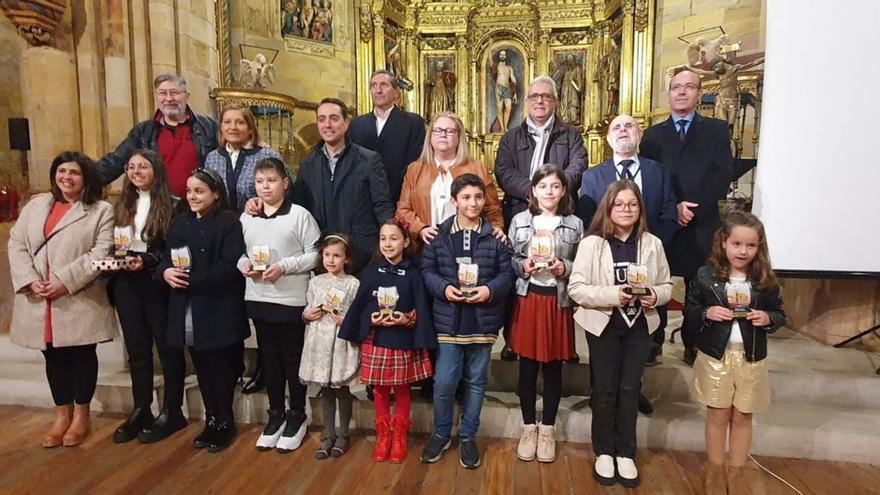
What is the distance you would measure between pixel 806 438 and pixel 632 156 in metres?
1.95

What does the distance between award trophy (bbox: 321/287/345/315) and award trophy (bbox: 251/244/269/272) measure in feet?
1.20

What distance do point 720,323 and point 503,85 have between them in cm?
841

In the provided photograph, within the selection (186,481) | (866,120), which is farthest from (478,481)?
(866,120)

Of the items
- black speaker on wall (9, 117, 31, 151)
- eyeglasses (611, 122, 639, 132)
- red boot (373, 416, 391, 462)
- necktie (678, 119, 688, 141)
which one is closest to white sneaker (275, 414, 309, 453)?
red boot (373, 416, 391, 462)

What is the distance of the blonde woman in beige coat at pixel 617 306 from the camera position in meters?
2.49

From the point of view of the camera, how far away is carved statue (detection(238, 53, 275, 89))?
7289mm

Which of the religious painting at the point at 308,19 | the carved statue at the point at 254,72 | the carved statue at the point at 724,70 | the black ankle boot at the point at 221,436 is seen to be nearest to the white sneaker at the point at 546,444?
the black ankle boot at the point at 221,436

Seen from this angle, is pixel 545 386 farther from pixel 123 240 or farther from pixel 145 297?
pixel 123 240

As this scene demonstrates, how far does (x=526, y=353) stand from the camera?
2695mm

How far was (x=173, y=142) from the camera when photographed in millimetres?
3254

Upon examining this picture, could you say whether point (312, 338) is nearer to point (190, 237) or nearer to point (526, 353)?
point (190, 237)

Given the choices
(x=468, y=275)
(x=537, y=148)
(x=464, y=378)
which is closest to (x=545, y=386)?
→ (x=464, y=378)

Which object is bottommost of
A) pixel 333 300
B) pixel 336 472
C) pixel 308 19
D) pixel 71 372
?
pixel 336 472

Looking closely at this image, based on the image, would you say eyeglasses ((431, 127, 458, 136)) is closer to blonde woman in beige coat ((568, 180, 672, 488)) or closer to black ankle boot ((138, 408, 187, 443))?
blonde woman in beige coat ((568, 180, 672, 488))
